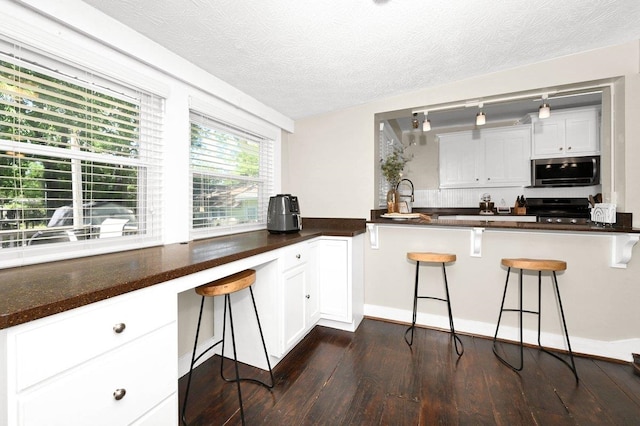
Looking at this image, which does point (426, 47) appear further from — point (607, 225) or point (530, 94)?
point (607, 225)

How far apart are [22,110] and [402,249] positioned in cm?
282

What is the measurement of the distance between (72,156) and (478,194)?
16.6 ft

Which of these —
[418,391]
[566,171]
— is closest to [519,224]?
[418,391]

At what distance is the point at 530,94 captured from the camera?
2281 mm

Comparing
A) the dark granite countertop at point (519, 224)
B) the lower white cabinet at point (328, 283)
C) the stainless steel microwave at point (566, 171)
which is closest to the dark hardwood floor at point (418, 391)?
the lower white cabinet at point (328, 283)

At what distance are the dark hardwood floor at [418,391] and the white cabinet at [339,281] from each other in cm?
32

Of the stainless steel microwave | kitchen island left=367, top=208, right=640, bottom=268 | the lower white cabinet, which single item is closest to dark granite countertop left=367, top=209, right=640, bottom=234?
kitchen island left=367, top=208, right=640, bottom=268

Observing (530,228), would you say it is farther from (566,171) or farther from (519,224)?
(566,171)

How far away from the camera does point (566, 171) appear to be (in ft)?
12.0

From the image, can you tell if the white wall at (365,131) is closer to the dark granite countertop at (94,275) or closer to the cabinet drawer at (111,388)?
the dark granite countertop at (94,275)

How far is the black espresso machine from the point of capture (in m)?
2.52

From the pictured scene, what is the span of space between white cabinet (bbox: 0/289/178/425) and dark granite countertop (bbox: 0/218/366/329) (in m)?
0.05

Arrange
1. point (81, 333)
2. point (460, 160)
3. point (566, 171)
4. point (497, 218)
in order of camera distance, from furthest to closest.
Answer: point (460, 160), point (497, 218), point (566, 171), point (81, 333)

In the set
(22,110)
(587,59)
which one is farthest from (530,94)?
(22,110)
